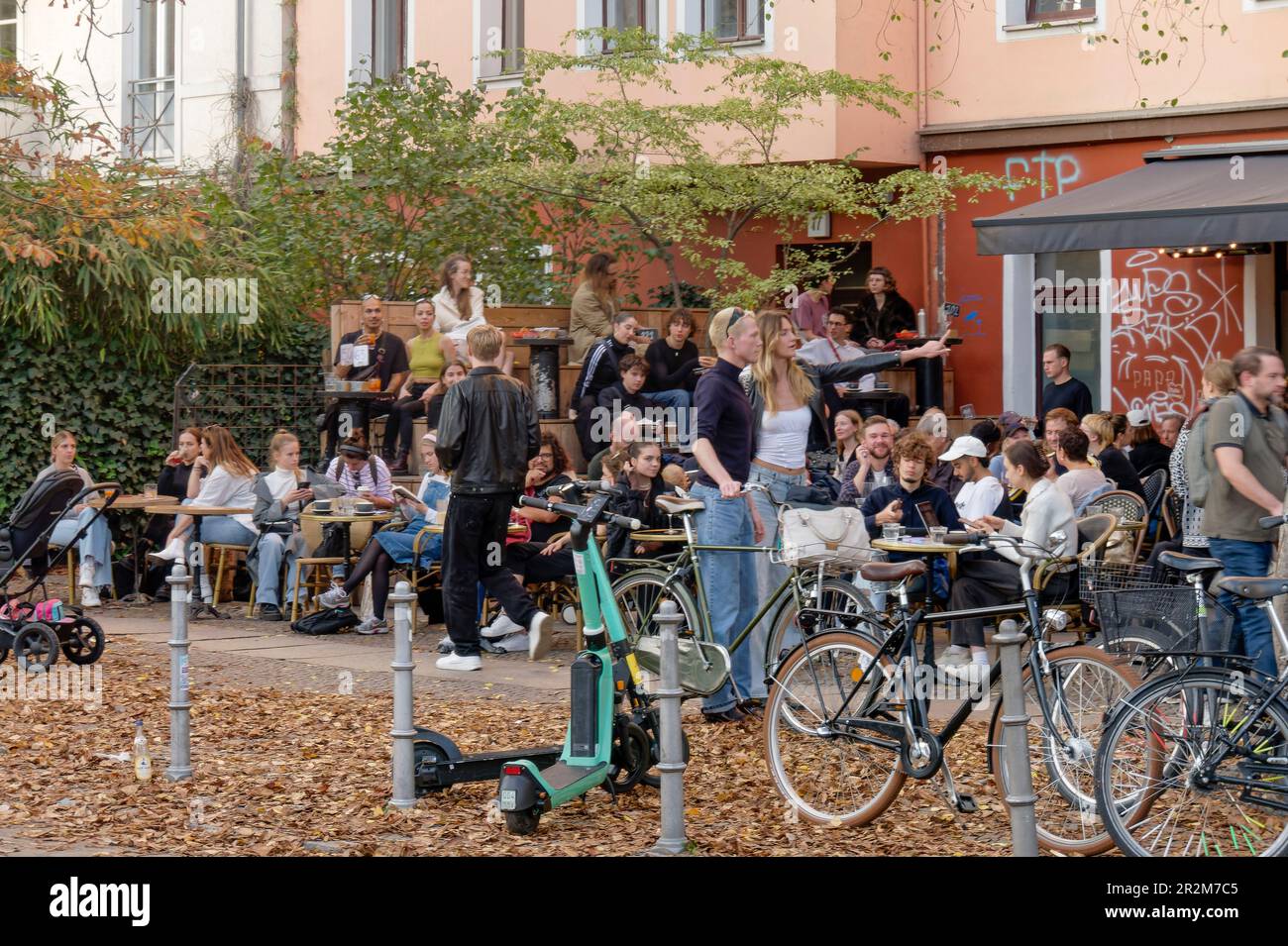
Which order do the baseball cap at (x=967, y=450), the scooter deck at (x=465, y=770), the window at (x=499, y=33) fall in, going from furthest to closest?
the window at (x=499, y=33) → the baseball cap at (x=967, y=450) → the scooter deck at (x=465, y=770)

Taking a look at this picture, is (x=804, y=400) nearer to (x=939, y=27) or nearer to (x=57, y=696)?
(x=57, y=696)

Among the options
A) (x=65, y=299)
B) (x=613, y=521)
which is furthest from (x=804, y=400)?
(x=65, y=299)

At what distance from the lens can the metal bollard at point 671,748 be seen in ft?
24.1

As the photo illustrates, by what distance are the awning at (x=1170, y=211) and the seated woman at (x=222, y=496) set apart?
616 centimetres

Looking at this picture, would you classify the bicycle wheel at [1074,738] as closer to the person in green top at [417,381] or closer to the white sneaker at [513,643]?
the white sneaker at [513,643]

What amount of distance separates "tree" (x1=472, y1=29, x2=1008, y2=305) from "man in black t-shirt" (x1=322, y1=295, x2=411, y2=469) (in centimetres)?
246

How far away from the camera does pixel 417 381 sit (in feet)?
58.1

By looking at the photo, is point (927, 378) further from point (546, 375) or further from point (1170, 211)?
point (1170, 211)

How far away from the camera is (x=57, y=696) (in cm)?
1191

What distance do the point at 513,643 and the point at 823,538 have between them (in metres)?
Result: 4.09

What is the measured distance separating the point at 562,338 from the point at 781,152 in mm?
4001

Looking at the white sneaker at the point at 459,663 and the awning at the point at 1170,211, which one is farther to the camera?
the awning at the point at 1170,211

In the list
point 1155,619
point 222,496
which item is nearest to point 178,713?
point 1155,619

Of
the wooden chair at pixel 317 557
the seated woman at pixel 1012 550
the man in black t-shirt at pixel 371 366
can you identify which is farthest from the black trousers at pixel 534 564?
the man in black t-shirt at pixel 371 366
